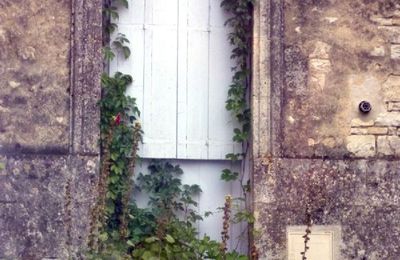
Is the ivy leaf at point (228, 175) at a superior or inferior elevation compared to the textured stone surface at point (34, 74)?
inferior

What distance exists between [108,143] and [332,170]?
169cm

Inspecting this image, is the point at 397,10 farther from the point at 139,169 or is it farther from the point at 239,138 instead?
the point at 139,169

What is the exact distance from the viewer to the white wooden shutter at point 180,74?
613cm

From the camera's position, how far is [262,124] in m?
5.93

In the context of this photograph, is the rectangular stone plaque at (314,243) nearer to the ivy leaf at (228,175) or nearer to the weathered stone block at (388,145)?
the ivy leaf at (228,175)

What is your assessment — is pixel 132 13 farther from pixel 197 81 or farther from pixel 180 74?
pixel 197 81

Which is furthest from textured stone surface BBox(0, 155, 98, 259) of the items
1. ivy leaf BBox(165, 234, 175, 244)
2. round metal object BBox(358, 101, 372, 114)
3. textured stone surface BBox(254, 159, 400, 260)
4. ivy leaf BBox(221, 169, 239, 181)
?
round metal object BBox(358, 101, 372, 114)

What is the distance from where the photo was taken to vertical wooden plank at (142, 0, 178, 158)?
20.1ft

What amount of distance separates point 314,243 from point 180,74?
1647mm

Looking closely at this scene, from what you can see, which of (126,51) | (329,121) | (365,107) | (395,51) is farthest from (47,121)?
(395,51)

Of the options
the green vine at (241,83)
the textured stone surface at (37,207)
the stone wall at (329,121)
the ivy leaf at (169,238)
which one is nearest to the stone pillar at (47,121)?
the textured stone surface at (37,207)

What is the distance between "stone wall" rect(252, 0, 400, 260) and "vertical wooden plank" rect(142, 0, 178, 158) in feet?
2.18

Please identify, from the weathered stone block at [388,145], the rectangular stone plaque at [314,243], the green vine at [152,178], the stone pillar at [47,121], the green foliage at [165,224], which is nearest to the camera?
the green foliage at [165,224]

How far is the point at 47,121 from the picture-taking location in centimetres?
582
